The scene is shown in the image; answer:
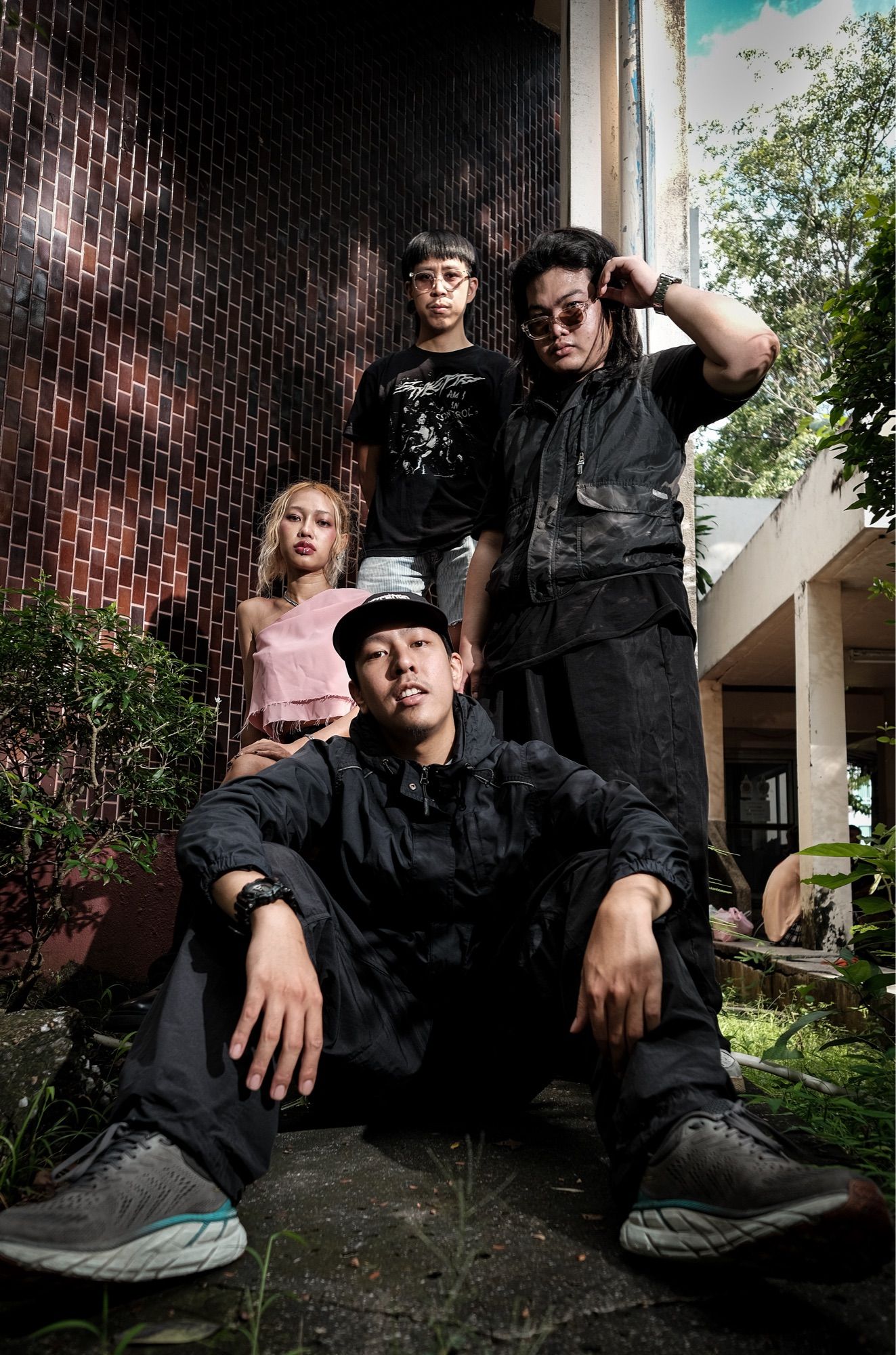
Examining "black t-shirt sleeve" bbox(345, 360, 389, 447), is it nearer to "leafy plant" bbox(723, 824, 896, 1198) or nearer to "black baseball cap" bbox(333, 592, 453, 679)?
"black baseball cap" bbox(333, 592, 453, 679)

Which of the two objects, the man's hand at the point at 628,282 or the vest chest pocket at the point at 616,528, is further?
the man's hand at the point at 628,282

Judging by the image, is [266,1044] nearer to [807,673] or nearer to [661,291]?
[661,291]

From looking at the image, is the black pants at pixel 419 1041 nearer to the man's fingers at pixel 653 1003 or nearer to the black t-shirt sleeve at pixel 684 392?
the man's fingers at pixel 653 1003

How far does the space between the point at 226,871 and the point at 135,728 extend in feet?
6.94

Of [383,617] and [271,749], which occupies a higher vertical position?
[383,617]

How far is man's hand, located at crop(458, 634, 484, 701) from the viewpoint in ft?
9.45

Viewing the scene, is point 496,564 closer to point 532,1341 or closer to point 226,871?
point 226,871

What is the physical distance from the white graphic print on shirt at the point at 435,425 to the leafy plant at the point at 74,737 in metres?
1.17

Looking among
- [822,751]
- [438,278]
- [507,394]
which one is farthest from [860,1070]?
[822,751]

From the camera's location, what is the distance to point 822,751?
8.88 m

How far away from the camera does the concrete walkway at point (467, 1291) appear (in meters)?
1.38

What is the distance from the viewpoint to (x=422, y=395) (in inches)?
151

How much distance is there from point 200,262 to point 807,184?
Result: 12.9ft

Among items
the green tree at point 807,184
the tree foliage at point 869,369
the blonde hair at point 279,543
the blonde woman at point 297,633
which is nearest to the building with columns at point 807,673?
the green tree at point 807,184
